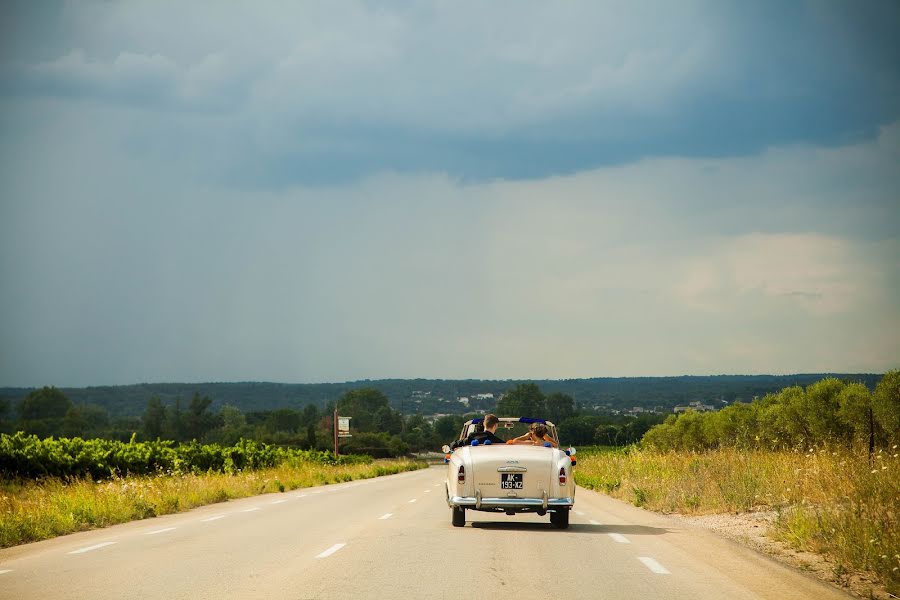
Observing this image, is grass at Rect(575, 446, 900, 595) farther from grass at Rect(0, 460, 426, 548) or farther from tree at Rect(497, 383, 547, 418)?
tree at Rect(497, 383, 547, 418)

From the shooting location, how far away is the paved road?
30.3 feet

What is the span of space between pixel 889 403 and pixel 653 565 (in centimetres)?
4498

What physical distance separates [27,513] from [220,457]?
2776 cm

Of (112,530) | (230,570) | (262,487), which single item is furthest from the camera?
(262,487)

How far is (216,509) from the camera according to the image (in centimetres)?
2328

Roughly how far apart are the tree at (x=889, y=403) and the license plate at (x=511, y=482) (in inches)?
1626

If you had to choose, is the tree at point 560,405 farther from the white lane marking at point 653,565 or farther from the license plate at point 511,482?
the white lane marking at point 653,565

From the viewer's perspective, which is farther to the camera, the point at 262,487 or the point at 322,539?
the point at 262,487

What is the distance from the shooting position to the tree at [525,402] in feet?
598

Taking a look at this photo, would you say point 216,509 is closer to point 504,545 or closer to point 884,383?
point 504,545

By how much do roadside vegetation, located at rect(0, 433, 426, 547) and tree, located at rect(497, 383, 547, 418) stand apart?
12487 cm

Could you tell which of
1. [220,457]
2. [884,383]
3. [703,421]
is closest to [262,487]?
[220,457]

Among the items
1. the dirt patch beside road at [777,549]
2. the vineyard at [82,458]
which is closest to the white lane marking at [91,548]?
the dirt patch beside road at [777,549]

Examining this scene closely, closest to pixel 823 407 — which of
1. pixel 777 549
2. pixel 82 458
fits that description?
pixel 82 458
